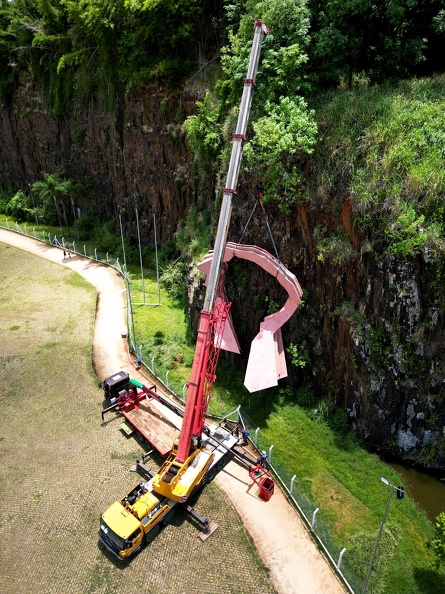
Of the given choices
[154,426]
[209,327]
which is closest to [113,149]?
[154,426]

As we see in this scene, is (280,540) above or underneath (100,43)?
underneath

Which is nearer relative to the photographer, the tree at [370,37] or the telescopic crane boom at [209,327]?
the telescopic crane boom at [209,327]

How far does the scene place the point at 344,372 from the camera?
21672 millimetres

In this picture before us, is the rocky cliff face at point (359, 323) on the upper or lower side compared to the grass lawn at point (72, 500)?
upper

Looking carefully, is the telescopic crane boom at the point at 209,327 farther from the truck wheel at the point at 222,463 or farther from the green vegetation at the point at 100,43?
the green vegetation at the point at 100,43

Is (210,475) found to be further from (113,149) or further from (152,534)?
(113,149)

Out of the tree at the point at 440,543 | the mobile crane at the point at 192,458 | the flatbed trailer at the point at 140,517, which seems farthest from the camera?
the mobile crane at the point at 192,458

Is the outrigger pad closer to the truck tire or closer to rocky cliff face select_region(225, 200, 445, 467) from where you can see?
the truck tire

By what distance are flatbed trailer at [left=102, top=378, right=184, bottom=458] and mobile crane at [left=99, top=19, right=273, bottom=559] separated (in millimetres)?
1545

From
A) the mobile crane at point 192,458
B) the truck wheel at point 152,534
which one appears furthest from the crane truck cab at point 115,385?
the truck wheel at point 152,534

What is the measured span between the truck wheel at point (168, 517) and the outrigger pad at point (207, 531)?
1281 mm

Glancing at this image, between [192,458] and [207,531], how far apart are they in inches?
109

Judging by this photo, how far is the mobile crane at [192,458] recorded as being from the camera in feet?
50.1

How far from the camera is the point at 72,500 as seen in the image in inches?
692
